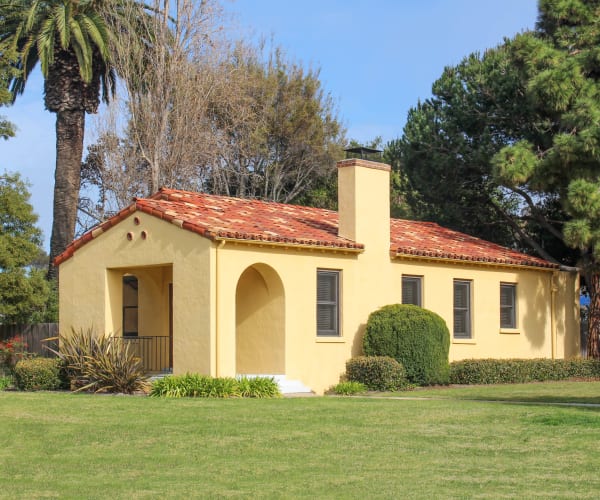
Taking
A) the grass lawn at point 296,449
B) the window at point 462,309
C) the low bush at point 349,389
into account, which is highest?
the window at point 462,309

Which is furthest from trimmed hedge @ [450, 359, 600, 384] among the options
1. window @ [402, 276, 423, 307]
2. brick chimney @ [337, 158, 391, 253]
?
brick chimney @ [337, 158, 391, 253]

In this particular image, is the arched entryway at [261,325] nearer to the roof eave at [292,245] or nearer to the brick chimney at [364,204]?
the roof eave at [292,245]

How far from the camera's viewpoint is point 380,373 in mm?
23219

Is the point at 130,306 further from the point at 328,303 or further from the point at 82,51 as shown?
the point at 82,51

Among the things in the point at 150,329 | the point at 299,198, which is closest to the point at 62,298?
the point at 150,329

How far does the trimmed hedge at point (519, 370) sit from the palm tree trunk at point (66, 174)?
1693 centimetres

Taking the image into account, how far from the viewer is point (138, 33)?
3625cm

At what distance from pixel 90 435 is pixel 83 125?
82.2 feet

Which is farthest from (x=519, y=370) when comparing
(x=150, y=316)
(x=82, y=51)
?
(x=82, y=51)

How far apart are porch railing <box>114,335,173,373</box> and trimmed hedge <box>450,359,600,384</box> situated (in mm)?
7490

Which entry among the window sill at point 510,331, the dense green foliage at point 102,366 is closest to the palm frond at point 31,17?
the dense green foliage at point 102,366

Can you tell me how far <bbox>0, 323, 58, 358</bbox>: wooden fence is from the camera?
30953mm

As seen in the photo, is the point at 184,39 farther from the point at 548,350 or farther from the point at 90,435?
the point at 90,435

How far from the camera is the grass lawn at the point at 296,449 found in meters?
10.3
